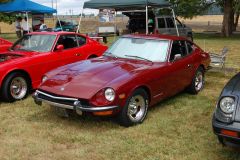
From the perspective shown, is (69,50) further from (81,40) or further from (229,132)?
(229,132)

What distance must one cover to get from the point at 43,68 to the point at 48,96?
2279 millimetres

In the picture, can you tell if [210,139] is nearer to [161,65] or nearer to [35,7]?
[161,65]

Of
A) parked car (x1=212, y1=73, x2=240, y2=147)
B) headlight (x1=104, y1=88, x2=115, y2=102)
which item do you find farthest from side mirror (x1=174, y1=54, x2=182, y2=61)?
parked car (x1=212, y1=73, x2=240, y2=147)

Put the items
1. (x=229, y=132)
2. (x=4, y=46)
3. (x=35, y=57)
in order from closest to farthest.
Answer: (x=229, y=132) → (x=35, y=57) → (x=4, y=46)

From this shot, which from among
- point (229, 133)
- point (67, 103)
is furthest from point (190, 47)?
point (229, 133)

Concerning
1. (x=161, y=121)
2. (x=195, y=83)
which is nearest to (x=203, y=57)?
(x=195, y=83)

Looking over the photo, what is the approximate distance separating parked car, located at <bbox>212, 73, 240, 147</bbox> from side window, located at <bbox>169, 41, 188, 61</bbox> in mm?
2574

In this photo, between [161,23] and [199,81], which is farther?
[161,23]

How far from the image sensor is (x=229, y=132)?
3.96 metres

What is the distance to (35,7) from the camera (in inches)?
734

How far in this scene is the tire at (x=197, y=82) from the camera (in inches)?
302

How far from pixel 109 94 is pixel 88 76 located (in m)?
0.63

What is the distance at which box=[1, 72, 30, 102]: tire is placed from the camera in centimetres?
700

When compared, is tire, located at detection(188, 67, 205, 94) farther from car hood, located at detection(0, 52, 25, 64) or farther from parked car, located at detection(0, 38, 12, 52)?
parked car, located at detection(0, 38, 12, 52)
